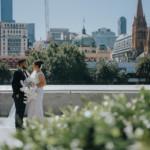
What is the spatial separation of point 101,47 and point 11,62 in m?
42.4

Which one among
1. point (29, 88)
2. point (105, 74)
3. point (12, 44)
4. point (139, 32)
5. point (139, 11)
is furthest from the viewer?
point (12, 44)

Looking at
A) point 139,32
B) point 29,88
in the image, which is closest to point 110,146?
point 29,88

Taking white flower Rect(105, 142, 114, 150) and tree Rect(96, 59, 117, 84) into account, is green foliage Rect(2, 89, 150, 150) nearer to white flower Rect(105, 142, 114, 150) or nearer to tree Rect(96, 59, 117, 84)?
white flower Rect(105, 142, 114, 150)

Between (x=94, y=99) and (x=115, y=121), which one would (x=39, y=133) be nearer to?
(x=115, y=121)

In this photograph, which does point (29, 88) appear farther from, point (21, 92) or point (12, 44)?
point (12, 44)

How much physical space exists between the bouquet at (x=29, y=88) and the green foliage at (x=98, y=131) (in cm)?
491

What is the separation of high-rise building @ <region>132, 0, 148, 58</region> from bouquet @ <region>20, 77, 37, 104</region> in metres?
151

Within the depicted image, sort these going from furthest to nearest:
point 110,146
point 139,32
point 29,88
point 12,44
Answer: point 12,44 < point 139,32 < point 29,88 < point 110,146

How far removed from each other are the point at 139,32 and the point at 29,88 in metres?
158

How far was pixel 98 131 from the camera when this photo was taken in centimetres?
157

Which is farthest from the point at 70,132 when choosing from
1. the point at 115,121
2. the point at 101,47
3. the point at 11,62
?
the point at 101,47

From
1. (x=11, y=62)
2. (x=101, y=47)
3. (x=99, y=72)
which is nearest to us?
(x=99, y=72)

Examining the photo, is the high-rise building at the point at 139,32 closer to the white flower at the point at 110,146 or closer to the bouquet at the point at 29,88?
the bouquet at the point at 29,88

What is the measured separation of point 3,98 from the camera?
30.7 feet
